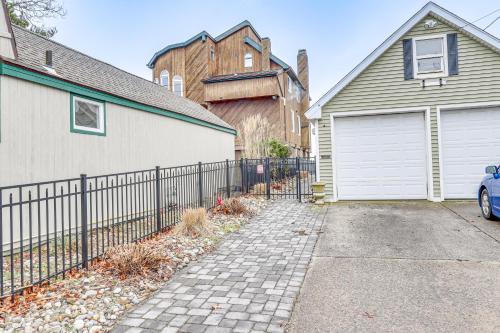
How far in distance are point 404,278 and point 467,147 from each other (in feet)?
24.5

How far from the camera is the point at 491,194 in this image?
23.9 feet

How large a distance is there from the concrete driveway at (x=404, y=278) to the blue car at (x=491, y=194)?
10.6 inches

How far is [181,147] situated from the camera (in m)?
12.0

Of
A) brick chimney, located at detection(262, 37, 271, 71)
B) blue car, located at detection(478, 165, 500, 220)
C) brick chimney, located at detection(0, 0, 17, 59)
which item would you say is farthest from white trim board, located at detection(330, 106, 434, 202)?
brick chimney, located at detection(262, 37, 271, 71)

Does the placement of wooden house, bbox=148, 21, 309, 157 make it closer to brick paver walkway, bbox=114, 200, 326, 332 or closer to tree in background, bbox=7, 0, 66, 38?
tree in background, bbox=7, 0, 66, 38

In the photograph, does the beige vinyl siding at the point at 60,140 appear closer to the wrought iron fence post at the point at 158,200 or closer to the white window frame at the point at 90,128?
the white window frame at the point at 90,128

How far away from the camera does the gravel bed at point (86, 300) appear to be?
3426 mm

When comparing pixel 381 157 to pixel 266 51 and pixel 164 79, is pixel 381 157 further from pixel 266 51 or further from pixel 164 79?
pixel 164 79

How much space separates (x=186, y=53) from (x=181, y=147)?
16.1m

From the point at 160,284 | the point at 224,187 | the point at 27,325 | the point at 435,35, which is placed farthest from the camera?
the point at 224,187

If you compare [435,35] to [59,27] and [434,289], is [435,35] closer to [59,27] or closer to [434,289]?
[434,289]

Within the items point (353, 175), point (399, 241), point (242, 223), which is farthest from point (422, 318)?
point (353, 175)

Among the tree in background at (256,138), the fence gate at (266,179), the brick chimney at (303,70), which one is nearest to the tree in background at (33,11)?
the tree in background at (256,138)

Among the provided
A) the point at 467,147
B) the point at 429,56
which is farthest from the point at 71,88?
the point at 467,147
